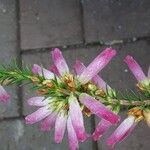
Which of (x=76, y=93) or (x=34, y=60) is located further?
(x=34, y=60)

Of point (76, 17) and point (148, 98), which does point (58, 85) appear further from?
point (76, 17)

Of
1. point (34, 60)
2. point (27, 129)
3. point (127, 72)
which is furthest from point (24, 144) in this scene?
point (127, 72)

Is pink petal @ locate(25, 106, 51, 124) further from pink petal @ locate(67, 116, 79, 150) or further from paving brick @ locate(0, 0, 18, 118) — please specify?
paving brick @ locate(0, 0, 18, 118)

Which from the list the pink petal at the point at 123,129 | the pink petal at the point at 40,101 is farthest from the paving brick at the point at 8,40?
the pink petal at the point at 123,129

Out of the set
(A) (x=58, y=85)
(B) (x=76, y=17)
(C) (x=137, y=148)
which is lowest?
(C) (x=137, y=148)

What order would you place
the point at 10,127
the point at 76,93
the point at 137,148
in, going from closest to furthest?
the point at 76,93 → the point at 137,148 → the point at 10,127

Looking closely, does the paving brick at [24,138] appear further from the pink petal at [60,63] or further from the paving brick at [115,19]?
the pink petal at [60,63]

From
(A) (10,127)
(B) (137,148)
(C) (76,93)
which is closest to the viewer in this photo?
(C) (76,93)
